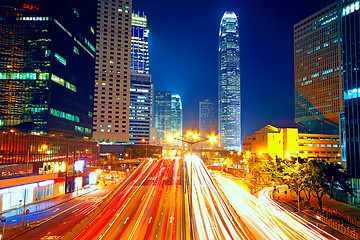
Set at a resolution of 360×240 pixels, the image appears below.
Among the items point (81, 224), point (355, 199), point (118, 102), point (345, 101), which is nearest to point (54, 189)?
point (81, 224)

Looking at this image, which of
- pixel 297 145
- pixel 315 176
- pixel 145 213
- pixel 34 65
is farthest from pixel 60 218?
pixel 297 145

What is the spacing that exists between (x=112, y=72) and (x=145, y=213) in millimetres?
145697

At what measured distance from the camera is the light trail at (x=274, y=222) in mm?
27438

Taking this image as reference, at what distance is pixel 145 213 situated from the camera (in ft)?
103

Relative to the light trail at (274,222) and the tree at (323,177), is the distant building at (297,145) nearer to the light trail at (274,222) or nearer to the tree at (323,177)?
the tree at (323,177)

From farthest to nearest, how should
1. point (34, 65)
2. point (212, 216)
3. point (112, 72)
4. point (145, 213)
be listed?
1. point (112, 72)
2. point (34, 65)
3. point (145, 213)
4. point (212, 216)

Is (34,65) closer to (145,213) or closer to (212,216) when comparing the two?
(145,213)

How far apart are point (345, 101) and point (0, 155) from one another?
60748mm

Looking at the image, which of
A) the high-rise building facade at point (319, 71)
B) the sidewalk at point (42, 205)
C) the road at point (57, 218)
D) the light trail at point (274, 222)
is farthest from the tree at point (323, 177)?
the high-rise building facade at point (319, 71)

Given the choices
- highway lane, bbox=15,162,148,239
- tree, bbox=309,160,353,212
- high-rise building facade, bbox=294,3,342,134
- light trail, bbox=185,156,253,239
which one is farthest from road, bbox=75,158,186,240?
high-rise building facade, bbox=294,3,342,134

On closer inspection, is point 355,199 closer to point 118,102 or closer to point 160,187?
point 160,187

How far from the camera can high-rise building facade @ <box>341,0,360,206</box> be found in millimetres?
52156

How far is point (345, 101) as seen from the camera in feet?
181

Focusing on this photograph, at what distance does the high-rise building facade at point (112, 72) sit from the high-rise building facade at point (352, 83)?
123 metres
